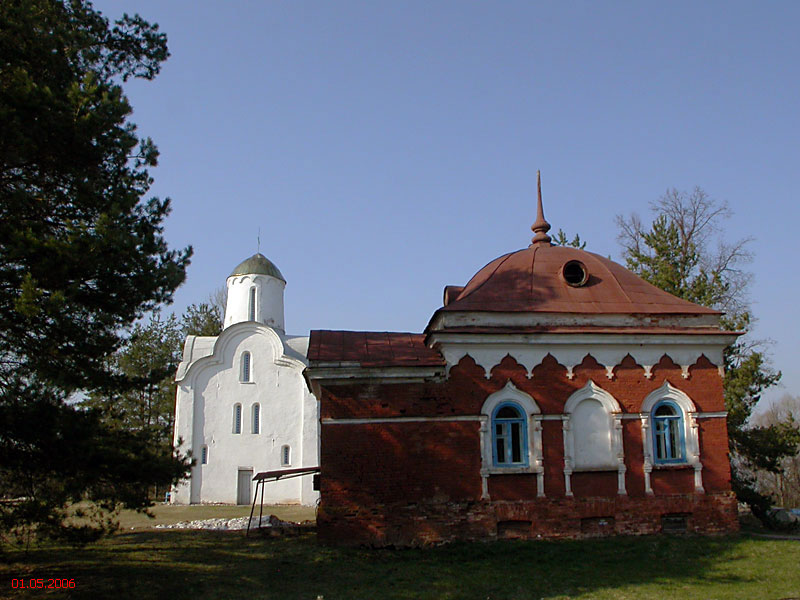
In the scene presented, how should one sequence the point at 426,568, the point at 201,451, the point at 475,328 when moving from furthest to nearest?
the point at 201,451 → the point at 475,328 → the point at 426,568

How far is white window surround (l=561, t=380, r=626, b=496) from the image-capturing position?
1380cm

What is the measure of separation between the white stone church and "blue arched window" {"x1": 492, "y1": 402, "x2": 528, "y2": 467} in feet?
55.6

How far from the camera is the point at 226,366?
30.7 m

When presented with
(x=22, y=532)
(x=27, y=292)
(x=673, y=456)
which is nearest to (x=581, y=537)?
(x=673, y=456)

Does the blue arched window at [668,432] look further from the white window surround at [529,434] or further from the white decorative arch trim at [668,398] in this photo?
the white window surround at [529,434]

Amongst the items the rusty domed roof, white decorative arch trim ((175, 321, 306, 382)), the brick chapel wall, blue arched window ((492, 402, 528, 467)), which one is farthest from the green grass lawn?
white decorative arch trim ((175, 321, 306, 382))

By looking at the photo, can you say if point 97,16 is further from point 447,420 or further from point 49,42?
point 447,420

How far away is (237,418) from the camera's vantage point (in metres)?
30.1

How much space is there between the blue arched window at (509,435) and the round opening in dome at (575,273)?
130 inches

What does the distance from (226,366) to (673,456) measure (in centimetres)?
2131

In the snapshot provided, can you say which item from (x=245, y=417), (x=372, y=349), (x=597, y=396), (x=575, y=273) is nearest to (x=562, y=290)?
(x=575, y=273)

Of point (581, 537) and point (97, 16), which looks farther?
point (581, 537)

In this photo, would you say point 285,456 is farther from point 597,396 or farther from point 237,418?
point 597,396

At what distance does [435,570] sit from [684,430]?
21.0 ft
